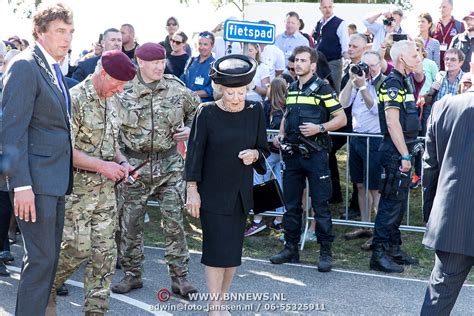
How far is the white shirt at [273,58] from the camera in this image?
11039mm

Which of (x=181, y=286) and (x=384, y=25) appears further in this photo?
(x=384, y=25)

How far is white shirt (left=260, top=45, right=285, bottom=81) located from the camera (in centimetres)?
1104

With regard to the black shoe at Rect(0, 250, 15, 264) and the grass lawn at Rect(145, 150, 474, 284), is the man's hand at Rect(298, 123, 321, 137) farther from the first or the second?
the black shoe at Rect(0, 250, 15, 264)

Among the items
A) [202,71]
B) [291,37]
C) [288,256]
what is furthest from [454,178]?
[291,37]

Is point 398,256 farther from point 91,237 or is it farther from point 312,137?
point 91,237

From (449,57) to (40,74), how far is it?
19.1 feet

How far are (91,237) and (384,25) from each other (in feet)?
24.7

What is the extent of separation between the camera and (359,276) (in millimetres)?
7324

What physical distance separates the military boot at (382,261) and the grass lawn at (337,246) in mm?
87

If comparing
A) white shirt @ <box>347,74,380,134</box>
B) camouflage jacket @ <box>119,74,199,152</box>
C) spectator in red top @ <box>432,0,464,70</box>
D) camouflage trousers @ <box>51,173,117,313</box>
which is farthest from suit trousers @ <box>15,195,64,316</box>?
spectator in red top @ <box>432,0,464,70</box>

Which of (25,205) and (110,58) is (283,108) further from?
(25,205)

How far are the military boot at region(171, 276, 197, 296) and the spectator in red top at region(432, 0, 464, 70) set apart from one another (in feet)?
22.6

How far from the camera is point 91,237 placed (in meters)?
5.56

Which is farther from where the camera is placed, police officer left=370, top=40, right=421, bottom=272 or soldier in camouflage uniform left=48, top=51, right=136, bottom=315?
police officer left=370, top=40, right=421, bottom=272
